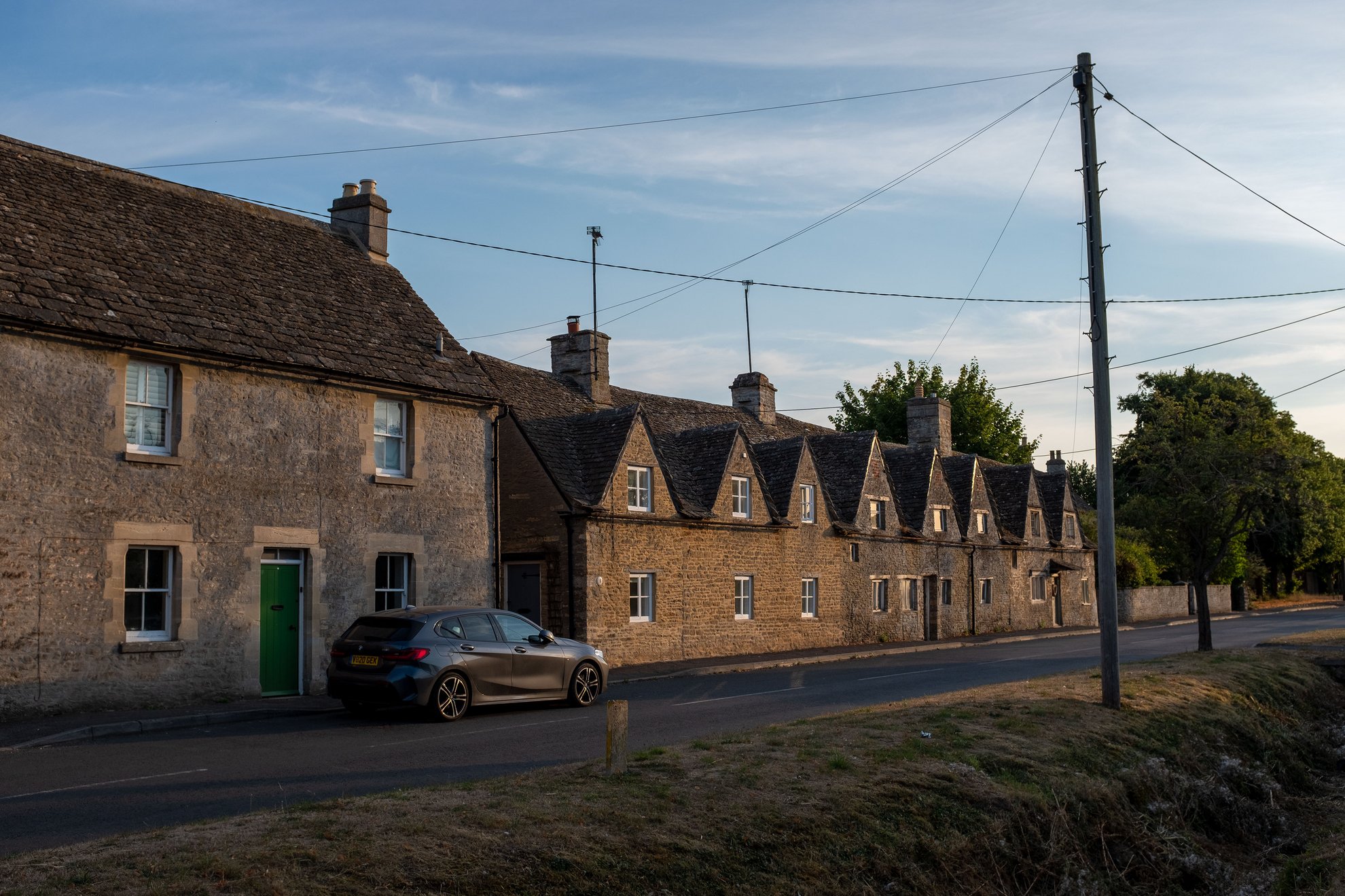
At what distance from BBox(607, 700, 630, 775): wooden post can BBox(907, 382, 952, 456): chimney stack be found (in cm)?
4243

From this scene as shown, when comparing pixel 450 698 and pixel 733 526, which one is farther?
pixel 733 526

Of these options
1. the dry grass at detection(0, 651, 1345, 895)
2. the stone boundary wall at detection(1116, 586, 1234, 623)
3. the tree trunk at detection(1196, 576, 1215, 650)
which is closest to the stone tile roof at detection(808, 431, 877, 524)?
the tree trunk at detection(1196, 576, 1215, 650)

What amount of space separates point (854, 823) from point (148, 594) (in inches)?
536

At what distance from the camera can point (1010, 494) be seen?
2078 inches

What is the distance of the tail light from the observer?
16859mm

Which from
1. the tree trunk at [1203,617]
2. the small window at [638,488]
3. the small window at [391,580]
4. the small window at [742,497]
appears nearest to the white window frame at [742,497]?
the small window at [742,497]

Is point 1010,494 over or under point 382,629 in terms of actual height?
over

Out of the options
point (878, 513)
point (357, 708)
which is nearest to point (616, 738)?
point (357, 708)

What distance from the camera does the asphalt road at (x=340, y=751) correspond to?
10039 mm

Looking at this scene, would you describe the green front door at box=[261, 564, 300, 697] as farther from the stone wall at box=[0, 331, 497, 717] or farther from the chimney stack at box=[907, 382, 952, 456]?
the chimney stack at box=[907, 382, 952, 456]

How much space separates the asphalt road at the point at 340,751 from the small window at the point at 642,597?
519 cm

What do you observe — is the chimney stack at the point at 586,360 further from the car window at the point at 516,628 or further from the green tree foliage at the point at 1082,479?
the green tree foliage at the point at 1082,479

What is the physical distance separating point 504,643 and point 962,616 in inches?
1191

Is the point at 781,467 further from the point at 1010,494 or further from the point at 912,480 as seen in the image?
the point at 1010,494
